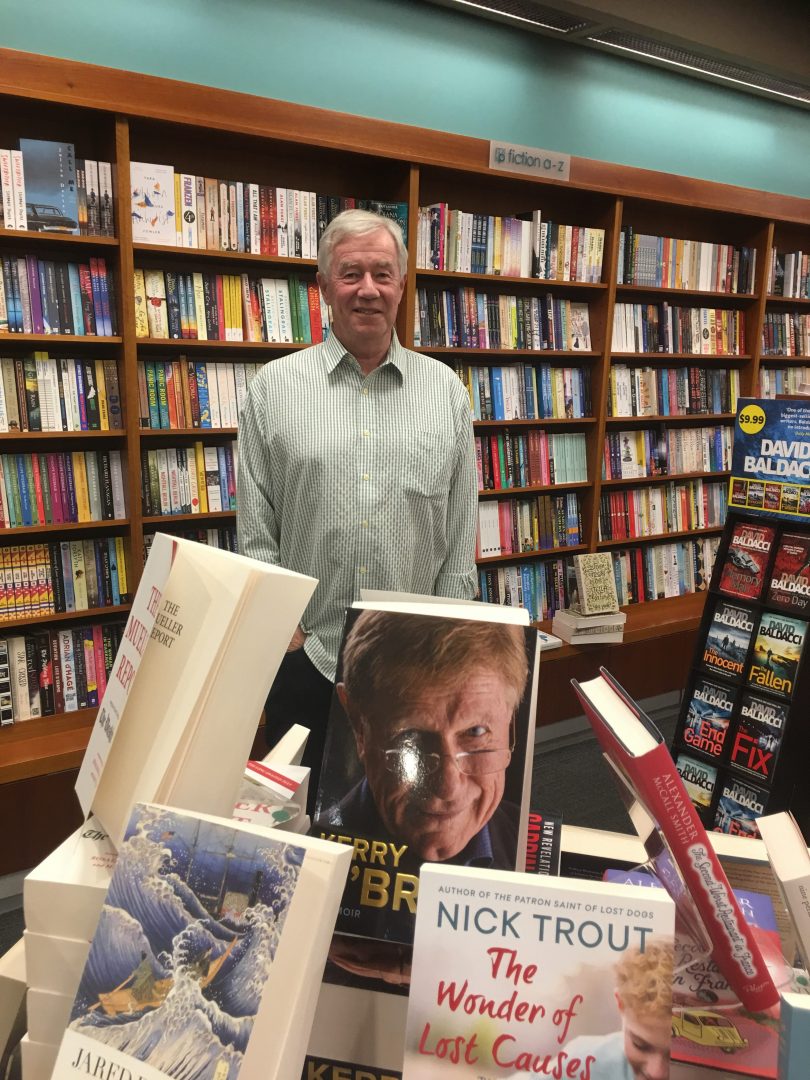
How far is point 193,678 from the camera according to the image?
716mm

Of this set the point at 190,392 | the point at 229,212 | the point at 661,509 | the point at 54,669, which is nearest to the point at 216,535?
the point at 190,392

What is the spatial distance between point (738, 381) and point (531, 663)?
3974 millimetres

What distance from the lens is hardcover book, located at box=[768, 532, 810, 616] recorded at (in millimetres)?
2137

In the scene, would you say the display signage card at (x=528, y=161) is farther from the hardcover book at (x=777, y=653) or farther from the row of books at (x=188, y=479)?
the hardcover book at (x=777, y=653)

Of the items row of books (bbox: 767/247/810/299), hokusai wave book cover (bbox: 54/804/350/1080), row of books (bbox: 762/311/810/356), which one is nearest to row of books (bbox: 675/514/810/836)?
hokusai wave book cover (bbox: 54/804/350/1080)

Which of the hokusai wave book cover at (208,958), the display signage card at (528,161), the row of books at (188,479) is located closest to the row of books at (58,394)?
the row of books at (188,479)

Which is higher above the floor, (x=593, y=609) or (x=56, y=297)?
(x=56, y=297)

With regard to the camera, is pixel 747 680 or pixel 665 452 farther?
pixel 665 452

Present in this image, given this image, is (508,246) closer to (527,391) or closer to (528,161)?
(528,161)

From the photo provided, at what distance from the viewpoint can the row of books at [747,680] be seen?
84.2 inches

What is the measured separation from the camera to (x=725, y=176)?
4.41 m

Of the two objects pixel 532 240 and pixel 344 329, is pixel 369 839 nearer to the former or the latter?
pixel 344 329

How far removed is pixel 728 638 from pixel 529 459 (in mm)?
1479

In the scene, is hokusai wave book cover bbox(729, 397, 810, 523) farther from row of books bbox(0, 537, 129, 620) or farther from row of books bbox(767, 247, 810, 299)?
row of books bbox(767, 247, 810, 299)
